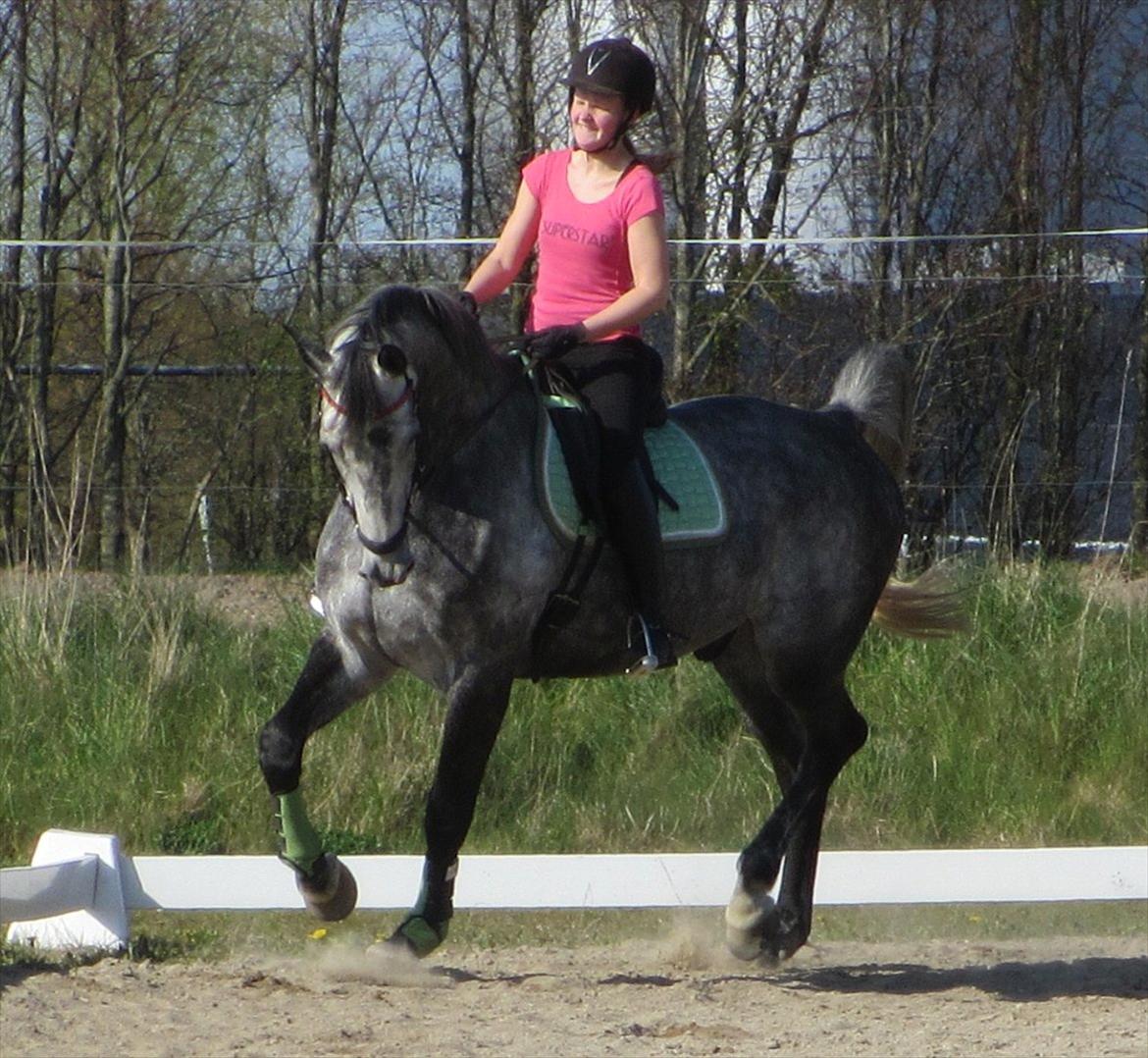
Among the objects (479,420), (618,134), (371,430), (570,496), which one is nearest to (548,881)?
(570,496)

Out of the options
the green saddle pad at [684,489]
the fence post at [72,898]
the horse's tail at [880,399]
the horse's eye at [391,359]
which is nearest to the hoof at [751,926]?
the green saddle pad at [684,489]

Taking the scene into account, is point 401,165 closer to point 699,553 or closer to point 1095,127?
point 1095,127

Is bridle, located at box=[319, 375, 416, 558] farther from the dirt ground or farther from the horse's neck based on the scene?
the dirt ground

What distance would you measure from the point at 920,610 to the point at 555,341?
1.93 meters

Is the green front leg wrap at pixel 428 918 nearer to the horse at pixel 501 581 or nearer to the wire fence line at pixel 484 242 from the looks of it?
the horse at pixel 501 581

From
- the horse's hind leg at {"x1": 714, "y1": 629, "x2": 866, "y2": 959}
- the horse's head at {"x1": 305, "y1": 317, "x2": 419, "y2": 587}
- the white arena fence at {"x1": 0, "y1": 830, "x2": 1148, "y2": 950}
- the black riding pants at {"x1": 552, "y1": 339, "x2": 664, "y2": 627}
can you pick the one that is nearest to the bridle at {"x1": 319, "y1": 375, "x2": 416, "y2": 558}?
the horse's head at {"x1": 305, "y1": 317, "x2": 419, "y2": 587}

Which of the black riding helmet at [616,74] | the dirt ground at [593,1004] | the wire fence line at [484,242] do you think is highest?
the black riding helmet at [616,74]

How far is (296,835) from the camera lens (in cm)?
447

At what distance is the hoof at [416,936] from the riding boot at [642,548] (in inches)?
→ 33.6

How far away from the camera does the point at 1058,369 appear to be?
28.0ft

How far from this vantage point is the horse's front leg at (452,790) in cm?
431

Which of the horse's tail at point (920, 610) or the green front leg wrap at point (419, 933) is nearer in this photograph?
the green front leg wrap at point (419, 933)

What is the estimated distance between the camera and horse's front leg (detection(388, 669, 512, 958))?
4.31 meters

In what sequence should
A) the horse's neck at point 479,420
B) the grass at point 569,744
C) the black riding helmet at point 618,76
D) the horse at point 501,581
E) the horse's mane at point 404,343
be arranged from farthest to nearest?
the grass at point 569,744 → the black riding helmet at point 618,76 → the horse's neck at point 479,420 → the horse at point 501,581 → the horse's mane at point 404,343
